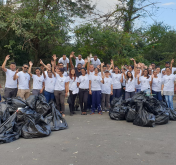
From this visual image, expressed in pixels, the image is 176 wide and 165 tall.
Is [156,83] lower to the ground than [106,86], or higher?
higher

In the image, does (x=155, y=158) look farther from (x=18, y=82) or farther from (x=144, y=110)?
(x=18, y=82)

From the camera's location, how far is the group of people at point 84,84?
26.6 feet

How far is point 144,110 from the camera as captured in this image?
22.4 ft

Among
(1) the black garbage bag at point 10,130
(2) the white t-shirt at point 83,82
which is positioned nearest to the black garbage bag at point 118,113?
(2) the white t-shirt at point 83,82

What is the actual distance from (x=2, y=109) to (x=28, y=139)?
1.19 meters

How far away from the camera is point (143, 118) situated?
21.9 feet

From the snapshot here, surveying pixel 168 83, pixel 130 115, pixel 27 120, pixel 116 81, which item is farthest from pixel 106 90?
pixel 27 120

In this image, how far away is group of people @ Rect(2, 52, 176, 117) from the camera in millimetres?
8117

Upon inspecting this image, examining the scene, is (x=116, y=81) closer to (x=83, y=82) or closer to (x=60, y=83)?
(x=83, y=82)

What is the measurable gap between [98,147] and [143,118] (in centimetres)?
232

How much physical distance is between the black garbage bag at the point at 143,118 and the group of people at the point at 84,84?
119 cm

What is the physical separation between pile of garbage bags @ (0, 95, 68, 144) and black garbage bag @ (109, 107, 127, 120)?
1.84 meters

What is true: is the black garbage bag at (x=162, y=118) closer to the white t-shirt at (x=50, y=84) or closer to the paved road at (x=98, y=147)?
the paved road at (x=98, y=147)

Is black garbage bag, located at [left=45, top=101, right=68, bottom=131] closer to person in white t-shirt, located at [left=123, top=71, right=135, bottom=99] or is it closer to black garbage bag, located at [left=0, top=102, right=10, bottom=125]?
black garbage bag, located at [left=0, top=102, right=10, bottom=125]
